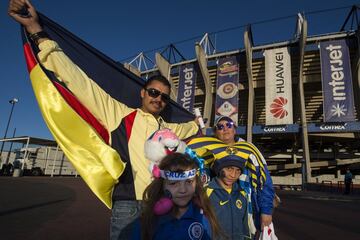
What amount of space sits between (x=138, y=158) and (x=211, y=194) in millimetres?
918

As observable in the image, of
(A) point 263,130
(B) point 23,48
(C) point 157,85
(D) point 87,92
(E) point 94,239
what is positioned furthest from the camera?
(A) point 263,130

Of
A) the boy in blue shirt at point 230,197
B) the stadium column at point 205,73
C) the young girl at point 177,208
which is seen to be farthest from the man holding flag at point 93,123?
the stadium column at point 205,73

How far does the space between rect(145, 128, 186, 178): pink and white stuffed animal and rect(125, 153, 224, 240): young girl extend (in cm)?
4

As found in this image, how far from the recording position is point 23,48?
197 cm

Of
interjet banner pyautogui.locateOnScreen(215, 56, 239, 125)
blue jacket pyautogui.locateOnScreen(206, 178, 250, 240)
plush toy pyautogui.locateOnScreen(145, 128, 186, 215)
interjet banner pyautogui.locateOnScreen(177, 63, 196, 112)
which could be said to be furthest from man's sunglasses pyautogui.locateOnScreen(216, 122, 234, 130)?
interjet banner pyautogui.locateOnScreen(177, 63, 196, 112)

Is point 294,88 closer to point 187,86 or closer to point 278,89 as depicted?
point 278,89

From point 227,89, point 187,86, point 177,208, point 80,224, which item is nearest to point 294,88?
point 227,89

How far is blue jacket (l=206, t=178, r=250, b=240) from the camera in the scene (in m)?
2.27

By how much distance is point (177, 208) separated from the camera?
71.8 inches

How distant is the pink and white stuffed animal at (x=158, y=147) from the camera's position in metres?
1.74

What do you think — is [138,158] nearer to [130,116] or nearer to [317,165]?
[130,116]

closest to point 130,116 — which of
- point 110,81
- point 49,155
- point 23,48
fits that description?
point 110,81

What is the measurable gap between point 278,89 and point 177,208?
829 inches

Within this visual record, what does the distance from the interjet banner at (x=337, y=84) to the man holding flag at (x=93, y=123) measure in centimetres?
2086
